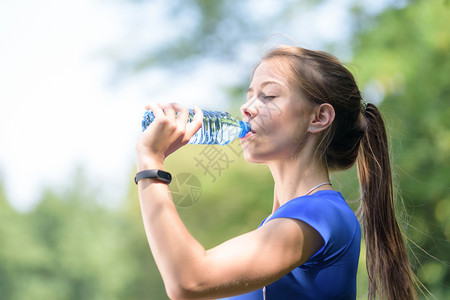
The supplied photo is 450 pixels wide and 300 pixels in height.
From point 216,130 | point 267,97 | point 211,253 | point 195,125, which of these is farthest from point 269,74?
point 211,253

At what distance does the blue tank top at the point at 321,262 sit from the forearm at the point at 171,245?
27 centimetres

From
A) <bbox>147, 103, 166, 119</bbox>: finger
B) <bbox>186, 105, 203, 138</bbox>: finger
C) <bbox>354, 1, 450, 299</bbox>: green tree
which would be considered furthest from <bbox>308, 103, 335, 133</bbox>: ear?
<bbox>354, 1, 450, 299</bbox>: green tree

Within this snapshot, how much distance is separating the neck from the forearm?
1.64 ft

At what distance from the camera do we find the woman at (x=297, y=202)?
1.26 meters

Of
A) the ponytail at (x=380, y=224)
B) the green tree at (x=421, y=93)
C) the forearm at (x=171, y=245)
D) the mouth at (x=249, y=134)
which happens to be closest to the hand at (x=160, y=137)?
the forearm at (x=171, y=245)

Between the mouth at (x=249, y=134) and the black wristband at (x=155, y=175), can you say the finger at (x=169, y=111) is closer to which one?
the black wristband at (x=155, y=175)

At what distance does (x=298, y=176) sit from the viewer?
5.54 feet

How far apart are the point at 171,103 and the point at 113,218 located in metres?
18.8

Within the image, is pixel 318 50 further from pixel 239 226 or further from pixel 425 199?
pixel 239 226

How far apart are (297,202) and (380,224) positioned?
1.54 ft

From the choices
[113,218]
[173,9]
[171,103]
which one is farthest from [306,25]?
[113,218]

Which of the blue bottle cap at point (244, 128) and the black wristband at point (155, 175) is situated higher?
the blue bottle cap at point (244, 128)

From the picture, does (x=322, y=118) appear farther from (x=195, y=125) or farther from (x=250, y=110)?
(x=195, y=125)

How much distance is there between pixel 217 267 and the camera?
125cm
